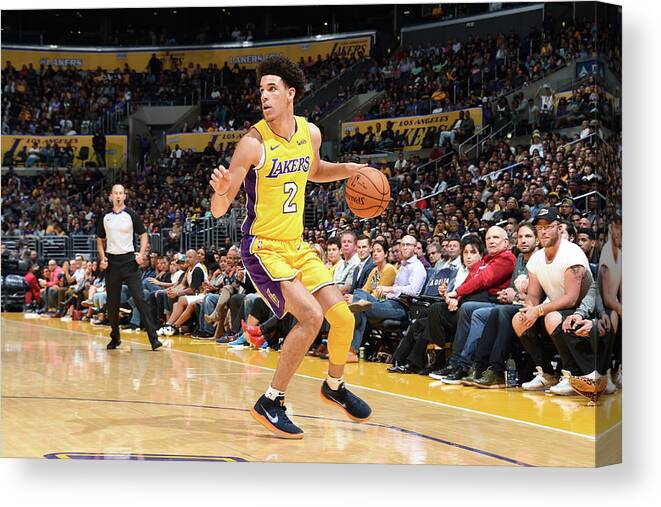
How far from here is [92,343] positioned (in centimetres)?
926

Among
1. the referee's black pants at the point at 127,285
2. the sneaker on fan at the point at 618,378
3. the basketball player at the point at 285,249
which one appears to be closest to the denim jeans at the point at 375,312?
the basketball player at the point at 285,249

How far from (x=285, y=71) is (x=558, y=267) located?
2.34 meters

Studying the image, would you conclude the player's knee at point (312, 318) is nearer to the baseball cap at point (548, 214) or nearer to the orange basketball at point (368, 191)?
the orange basketball at point (368, 191)

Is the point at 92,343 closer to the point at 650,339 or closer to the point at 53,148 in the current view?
the point at 53,148

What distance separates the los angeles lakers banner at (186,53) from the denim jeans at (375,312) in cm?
206

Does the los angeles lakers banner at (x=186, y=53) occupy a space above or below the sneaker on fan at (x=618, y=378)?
above

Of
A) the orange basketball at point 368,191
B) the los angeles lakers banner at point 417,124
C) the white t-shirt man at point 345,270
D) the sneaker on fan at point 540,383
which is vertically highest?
the los angeles lakers banner at point 417,124

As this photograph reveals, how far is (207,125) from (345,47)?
126 cm

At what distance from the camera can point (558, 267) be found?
6332 mm

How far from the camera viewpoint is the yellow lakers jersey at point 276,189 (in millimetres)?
5750

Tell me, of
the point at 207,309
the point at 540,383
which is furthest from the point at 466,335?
the point at 207,309

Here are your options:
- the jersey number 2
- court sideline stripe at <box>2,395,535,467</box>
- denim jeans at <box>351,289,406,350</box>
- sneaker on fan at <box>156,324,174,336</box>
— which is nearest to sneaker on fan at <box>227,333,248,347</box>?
sneaker on fan at <box>156,324,174,336</box>

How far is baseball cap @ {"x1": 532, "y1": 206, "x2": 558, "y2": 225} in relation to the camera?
261 inches

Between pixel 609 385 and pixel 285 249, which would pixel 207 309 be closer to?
pixel 285 249
